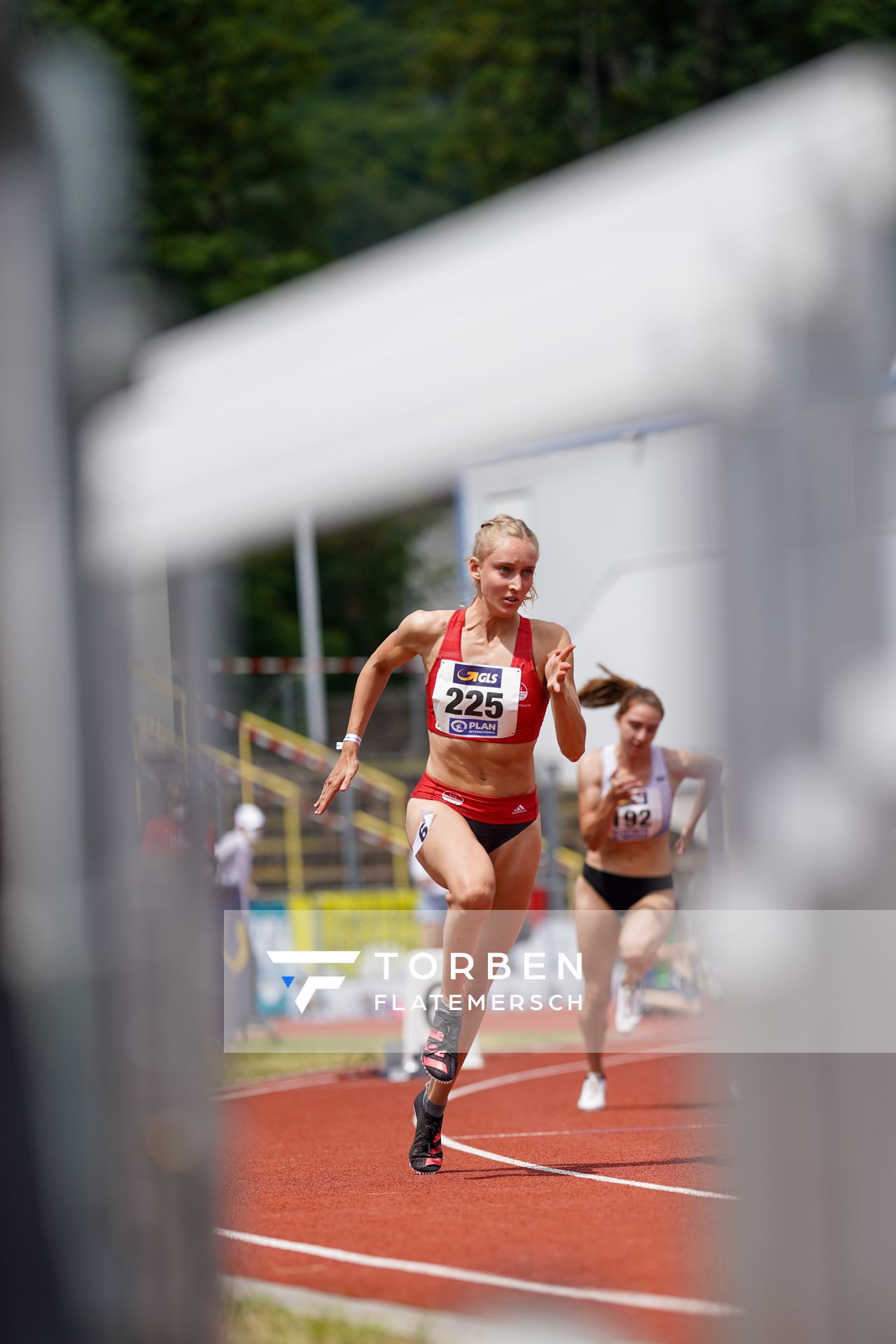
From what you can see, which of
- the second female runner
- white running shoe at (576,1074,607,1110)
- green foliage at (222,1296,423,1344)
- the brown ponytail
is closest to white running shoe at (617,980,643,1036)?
white running shoe at (576,1074,607,1110)

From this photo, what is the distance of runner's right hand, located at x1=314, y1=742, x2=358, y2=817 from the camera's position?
17.3 ft

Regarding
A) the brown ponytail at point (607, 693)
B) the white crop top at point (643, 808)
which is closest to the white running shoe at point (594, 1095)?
the white crop top at point (643, 808)

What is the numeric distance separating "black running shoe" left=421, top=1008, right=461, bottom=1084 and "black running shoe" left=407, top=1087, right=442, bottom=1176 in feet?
0.76

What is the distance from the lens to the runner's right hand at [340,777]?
17.3 ft

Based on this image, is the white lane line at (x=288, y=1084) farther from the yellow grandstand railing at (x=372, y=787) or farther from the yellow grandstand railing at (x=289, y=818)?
the yellow grandstand railing at (x=372, y=787)

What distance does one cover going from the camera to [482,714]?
548 cm

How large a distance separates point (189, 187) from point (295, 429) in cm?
2901

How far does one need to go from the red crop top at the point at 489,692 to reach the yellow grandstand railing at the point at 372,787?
12.4 metres

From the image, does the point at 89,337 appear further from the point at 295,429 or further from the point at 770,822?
the point at 770,822

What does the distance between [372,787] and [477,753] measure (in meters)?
13.8

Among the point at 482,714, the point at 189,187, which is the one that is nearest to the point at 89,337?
the point at 482,714

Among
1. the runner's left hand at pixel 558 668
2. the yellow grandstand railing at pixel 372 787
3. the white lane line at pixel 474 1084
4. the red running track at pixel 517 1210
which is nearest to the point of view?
the red running track at pixel 517 1210

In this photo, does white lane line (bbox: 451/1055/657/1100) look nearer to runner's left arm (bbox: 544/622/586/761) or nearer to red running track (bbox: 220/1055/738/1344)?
red running track (bbox: 220/1055/738/1344)

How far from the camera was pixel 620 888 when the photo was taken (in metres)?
7.95
